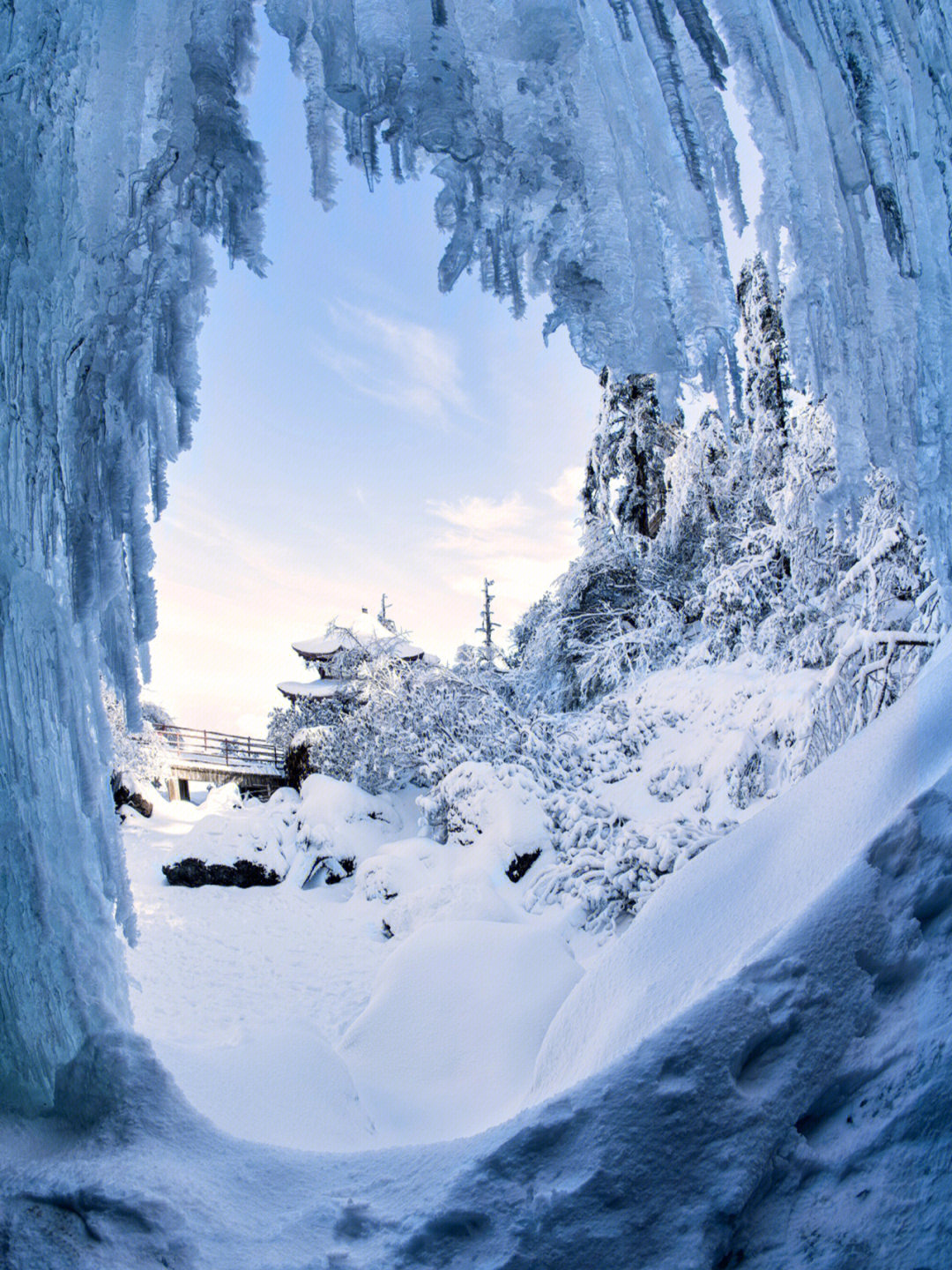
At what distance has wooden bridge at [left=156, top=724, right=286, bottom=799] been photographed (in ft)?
60.9

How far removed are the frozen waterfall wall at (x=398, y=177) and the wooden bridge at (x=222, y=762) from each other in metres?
16.0

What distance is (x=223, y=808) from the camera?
17078 mm

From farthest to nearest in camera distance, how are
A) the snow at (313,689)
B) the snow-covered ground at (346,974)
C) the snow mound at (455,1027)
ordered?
the snow at (313,689) < the snow mound at (455,1027) < the snow-covered ground at (346,974)

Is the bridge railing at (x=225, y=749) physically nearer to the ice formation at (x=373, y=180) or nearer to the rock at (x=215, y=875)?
the rock at (x=215, y=875)

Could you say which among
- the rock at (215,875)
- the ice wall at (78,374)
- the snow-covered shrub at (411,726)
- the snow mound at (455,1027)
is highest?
the ice wall at (78,374)

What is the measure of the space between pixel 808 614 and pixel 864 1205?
7.77 meters

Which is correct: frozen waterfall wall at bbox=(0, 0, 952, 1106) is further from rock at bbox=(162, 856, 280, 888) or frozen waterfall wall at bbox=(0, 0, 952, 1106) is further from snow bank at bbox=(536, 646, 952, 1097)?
rock at bbox=(162, 856, 280, 888)

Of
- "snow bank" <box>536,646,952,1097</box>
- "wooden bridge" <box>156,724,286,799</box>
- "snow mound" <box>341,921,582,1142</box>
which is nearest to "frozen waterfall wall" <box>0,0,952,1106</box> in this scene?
"snow bank" <box>536,646,952,1097</box>

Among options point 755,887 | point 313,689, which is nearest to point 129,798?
point 313,689

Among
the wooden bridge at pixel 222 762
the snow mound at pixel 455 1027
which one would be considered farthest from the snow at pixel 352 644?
the snow mound at pixel 455 1027

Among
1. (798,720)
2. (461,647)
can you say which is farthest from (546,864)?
(461,647)

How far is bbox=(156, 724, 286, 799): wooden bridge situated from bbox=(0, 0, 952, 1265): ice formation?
16.0 m

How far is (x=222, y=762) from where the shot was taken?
2031 cm

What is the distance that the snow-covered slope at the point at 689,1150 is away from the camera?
117 cm
